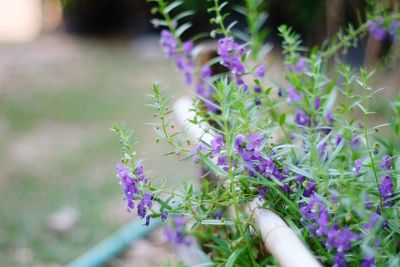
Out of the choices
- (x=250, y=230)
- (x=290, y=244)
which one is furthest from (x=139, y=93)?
(x=290, y=244)

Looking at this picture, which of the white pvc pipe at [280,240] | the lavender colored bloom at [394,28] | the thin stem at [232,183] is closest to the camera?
the white pvc pipe at [280,240]

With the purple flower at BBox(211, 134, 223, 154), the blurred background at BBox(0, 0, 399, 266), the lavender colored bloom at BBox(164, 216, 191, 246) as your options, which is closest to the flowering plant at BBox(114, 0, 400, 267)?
the purple flower at BBox(211, 134, 223, 154)

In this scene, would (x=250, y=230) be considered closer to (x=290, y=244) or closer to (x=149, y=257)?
(x=290, y=244)

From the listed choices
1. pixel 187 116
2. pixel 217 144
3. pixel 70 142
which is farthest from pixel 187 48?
pixel 70 142

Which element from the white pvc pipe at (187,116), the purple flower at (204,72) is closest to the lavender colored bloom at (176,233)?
the white pvc pipe at (187,116)

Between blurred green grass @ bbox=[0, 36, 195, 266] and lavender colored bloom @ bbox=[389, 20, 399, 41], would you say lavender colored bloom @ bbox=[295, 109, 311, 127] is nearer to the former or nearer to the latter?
lavender colored bloom @ bbox=[389, 20, 399, 41]

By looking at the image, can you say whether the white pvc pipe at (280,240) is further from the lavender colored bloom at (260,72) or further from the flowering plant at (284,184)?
the lavender colored bloom at (260,72)
